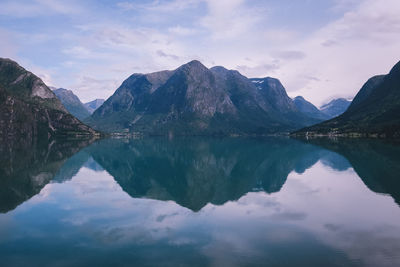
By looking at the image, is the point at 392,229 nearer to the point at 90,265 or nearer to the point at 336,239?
the point at 336,239

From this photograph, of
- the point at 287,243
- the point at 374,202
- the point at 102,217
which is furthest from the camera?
the point at 374,202

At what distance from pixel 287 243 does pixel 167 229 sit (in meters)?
15.3

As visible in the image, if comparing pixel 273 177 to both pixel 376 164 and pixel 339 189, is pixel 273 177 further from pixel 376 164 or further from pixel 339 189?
pixel 376 164

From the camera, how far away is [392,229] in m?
39.0

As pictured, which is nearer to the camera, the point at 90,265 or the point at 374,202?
the point at 90,265

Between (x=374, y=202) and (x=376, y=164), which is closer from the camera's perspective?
(x=374, y=202)

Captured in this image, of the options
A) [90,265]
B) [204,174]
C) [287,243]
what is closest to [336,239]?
[287,243]

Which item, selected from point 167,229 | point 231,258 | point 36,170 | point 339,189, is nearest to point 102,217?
point 167,229

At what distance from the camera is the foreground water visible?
1232 inches

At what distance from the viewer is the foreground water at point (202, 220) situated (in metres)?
31.3

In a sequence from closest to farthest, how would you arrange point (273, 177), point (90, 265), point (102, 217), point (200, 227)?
point (90, 265), point (200, 227), point (102, 217), point (273, 177)

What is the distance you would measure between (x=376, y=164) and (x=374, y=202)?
52.0 meters

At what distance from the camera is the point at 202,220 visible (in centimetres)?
4509

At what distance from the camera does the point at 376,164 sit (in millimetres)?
99250
